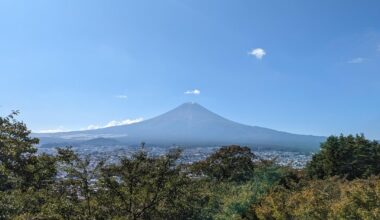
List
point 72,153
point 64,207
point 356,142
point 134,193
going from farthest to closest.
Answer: point 356,142, point 134,193, point 72,153, point 64,207

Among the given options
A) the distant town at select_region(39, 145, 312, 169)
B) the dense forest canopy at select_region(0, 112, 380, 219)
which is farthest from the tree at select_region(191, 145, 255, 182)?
the dense forest canopy at select_region(0, 112, 380, 219)

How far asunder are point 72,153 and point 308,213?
7292mm

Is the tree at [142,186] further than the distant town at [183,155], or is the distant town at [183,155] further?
the distant town at [183,155]

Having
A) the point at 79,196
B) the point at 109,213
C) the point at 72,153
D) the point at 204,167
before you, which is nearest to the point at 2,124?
the point at 72,153

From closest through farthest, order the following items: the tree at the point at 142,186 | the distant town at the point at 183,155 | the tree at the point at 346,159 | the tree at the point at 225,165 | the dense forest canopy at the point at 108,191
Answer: the dense forest canopy at the point at 108,191
the tree at the point at 142,186
the distant town at the point at 183,155
the tree at the point at 346,159
the tree at the point at 225,165

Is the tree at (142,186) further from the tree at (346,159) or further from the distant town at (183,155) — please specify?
the tree at (346,159)

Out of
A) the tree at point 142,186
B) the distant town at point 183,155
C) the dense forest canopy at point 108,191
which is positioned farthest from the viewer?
the distant town at point 183,155

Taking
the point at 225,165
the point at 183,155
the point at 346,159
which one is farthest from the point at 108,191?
the point at 346,159

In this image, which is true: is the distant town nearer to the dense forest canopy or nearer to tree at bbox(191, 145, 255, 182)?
the dense forest canopy

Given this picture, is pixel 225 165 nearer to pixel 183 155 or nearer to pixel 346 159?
pixel 346 159

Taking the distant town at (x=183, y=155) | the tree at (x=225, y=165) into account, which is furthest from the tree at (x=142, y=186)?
the tree at (x=225, y=165)

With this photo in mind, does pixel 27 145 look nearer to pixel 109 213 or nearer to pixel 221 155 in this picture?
pixel 109 213

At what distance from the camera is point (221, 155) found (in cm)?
3294

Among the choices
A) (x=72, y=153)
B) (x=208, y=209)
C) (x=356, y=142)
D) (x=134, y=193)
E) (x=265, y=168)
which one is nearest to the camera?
(x=72, y=153)
